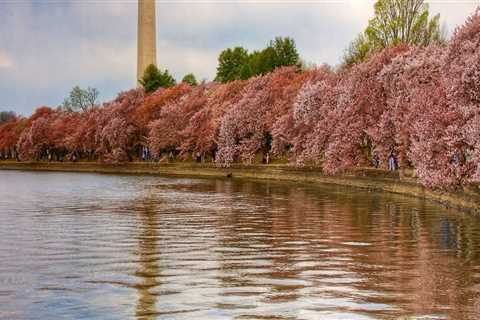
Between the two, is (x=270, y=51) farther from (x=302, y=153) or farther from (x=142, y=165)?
(x=302, y=153)

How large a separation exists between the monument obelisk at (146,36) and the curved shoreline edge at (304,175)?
22967 millimetres

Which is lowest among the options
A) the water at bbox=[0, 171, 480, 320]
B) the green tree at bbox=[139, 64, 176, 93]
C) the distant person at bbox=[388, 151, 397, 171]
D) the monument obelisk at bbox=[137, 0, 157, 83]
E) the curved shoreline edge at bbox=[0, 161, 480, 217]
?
the water at bbox=[0, 171, 480, 320]

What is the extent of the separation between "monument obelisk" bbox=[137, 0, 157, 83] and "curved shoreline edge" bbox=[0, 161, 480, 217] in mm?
22967

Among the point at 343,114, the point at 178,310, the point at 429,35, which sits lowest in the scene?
the point at 178,310

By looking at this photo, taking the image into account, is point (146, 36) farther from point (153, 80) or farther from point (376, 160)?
point (376, 160)

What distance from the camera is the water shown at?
12969 mm

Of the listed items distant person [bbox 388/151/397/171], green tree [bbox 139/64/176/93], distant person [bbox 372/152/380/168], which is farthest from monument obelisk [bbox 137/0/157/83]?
distant person [bbox 388/151/397/171]

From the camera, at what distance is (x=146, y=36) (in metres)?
134

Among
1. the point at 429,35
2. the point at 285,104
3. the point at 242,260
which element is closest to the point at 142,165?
the point at 285,104

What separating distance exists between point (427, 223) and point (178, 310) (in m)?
17.7

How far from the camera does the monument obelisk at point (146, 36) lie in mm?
134500

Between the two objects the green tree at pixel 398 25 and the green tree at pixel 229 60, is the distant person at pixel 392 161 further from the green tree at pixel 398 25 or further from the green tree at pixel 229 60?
the green tree at pixel 229 60

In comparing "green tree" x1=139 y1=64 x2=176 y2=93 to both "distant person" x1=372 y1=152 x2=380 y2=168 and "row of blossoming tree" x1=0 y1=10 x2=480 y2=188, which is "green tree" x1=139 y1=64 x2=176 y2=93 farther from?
"distant person" x1=372 y1=152 x2=380 y2=168

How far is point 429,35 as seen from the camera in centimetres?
8888
